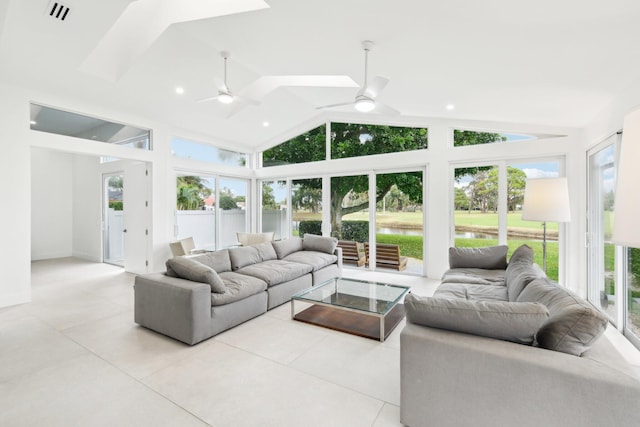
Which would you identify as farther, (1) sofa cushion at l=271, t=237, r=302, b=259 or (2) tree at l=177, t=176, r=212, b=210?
(2) tree at l=177, t=176, r=212, b=210

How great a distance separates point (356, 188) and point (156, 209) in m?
3.98

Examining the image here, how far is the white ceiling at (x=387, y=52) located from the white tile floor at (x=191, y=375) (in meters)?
2.73

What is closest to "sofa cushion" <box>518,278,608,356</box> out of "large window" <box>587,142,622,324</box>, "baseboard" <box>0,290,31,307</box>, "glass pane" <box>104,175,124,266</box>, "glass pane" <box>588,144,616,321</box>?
"large window" <box>587,142,622,324</box>

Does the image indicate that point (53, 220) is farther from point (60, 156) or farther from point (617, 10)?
point (617, 10)

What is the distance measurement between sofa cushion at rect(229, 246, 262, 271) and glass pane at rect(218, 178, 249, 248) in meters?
2.85

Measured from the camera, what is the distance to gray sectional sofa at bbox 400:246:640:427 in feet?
4.48

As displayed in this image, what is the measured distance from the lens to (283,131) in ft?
23.3

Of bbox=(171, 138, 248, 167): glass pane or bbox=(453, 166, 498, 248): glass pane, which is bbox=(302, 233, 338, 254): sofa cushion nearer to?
bbox=(453, 166, 498, 248): glass pane

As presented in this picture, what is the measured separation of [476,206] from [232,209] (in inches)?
213

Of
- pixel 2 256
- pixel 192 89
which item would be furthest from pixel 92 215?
pixel 192 89

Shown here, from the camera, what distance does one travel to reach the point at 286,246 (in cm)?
528

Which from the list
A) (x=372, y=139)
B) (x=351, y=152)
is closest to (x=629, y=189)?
(x=372, y=139)

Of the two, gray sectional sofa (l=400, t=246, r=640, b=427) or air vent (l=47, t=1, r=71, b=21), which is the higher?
air vent (l=47, t=1, r=71, b=21)

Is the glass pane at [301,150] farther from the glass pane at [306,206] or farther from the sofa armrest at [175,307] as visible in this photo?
the sofa armrest at [175,307]
